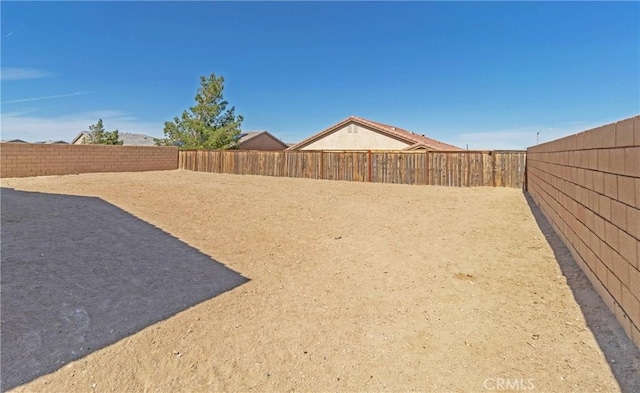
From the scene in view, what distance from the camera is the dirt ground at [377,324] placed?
2.31 m

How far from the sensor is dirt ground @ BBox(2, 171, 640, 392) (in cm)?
231

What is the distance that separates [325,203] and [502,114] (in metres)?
21.4

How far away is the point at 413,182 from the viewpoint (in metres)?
14.2

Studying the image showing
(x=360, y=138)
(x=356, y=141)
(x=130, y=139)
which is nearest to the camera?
(x=360, y=138)

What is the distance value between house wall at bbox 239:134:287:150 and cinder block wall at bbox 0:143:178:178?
12.3 metres

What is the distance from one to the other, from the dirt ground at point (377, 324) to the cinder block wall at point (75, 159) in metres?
10.7

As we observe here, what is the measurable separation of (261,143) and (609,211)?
107 feet

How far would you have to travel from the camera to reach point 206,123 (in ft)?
85.0

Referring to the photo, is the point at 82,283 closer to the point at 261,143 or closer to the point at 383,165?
the point at 383,165

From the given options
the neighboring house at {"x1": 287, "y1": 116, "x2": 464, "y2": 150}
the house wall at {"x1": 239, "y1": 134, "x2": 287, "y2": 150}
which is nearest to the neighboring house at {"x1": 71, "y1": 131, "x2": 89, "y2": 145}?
the house wall at {"x1": 239, "y1": 134, "x2": 287, "y2": 150}

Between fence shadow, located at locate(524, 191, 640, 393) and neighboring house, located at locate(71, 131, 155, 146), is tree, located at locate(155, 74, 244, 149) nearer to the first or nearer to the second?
neighboring house, located at locate(71, 131, 155, 146)

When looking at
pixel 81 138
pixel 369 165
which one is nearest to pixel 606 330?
pixel 369 165

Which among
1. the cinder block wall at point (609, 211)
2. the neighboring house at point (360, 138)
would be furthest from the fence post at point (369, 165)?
the cinder block wall at point (609, 211)

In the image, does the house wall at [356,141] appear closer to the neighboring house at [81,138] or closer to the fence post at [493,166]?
the fence post at [493,166]
